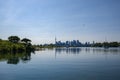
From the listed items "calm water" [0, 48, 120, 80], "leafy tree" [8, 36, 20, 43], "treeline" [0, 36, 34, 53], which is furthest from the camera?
"leafy tree" [8, 36, 20, 43]

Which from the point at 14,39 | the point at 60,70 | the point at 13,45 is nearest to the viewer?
the point at 60,70

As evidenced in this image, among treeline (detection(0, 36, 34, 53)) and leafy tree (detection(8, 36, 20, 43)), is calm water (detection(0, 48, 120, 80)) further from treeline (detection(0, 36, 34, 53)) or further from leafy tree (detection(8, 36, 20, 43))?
leafy tree (detection(8, 36, 20, 43))

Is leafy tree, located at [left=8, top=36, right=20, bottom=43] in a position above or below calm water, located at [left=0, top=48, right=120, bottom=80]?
above

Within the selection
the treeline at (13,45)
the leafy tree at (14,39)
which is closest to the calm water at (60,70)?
the treeline at (13,45)

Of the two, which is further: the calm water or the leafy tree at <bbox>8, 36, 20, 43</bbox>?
the leafy tree at <bbox>8, 36, 20, 43</bbox>

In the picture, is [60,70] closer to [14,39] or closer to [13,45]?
[13,45]

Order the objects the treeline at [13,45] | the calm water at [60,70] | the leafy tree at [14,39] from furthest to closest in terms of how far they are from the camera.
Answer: the leafy tree at [14,39] < the treeline at [13,45] < the calm water at [60,70]

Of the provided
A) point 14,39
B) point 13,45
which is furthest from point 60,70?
point 14,39

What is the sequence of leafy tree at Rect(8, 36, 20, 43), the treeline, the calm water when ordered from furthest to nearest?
leafy tree at Rect(8, 36, 20, 43) → the treeline → the calm water

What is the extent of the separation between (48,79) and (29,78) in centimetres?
239

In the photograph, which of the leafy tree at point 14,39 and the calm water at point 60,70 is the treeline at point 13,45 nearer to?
the leafy tree at point 14,39

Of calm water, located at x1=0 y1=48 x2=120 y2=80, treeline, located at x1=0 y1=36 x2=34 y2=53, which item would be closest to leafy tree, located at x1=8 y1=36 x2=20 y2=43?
treeline, located at x1=0 y1=36 x2=34 y2=53

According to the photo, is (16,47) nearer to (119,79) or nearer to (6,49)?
(6,49)

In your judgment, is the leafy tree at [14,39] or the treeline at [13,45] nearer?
the treeline at [13,45]
